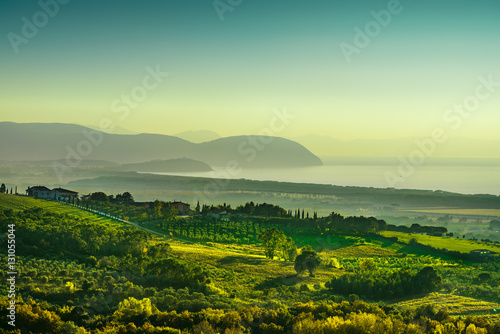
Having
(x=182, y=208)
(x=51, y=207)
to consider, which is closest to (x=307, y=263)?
(x=51, y=207)

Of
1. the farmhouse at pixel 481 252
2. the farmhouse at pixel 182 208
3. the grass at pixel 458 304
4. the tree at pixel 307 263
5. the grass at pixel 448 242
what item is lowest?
the grass at pixel 458 304

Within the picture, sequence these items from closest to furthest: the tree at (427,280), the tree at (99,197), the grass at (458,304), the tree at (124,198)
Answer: the grass at (458,304), the tree at (427,280), the tree at (99,197), the tree at (124,198)

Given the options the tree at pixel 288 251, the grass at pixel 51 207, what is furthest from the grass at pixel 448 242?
the grass at pixel 51 207

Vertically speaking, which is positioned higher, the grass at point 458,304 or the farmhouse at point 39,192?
the farmhouse at point 39,192

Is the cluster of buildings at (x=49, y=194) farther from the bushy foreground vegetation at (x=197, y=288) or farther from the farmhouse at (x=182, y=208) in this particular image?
the bushy foreground vegetation at (x=197, y=288)

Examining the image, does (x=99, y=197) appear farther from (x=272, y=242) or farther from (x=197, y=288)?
(x=197, y=288)

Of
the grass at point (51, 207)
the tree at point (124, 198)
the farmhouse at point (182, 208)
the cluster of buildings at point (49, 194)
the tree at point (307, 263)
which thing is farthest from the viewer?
the tree at point (124, 198)

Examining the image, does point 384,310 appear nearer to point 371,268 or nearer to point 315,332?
point 315,332

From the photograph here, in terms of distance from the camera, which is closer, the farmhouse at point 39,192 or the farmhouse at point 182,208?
the farmhouse at point 39,192
